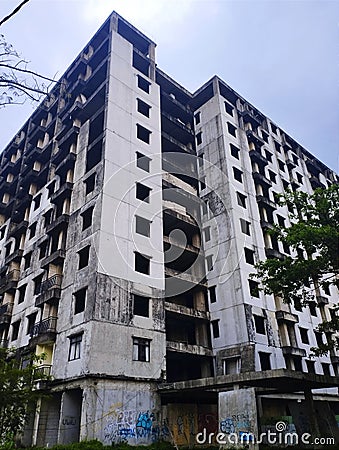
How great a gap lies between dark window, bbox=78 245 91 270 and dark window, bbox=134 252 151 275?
338cm

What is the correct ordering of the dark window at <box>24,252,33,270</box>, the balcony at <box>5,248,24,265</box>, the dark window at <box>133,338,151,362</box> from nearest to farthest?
1. the dark window at <box>133,338,151,362</box>
2. the dark window at <box>24,252,33,270</box>
3. the balcony at <box>5,248,24,265</box>

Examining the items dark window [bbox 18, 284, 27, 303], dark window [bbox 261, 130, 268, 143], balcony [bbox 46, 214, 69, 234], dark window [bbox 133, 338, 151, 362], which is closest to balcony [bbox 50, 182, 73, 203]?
balcony [bbox 46, 214, 69, 234]

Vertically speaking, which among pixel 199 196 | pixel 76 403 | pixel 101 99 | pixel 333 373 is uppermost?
pixel 101 99

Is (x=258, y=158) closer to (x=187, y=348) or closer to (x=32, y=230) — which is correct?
(x=187, y=348)

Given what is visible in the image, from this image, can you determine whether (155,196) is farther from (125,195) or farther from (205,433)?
(205,433)

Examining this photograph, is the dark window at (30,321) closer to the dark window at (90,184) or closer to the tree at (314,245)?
the dark window at (90,184)

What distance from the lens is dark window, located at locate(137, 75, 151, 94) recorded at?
109 ft

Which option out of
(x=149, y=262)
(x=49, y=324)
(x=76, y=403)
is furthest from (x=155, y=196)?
(x=76, y=403)

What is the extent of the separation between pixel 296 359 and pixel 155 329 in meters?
13.1

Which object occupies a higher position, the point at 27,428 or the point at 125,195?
A: the point at 125,195

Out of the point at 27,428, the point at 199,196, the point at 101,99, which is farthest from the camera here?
the point at 199,196

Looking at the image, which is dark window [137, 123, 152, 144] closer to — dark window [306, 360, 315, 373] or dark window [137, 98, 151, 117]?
dark window [137, 98, 151, 117]

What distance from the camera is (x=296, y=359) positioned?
1150 inches

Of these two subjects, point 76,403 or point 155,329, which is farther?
point 155,329
